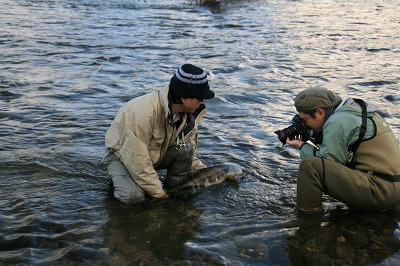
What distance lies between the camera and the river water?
4707 mm

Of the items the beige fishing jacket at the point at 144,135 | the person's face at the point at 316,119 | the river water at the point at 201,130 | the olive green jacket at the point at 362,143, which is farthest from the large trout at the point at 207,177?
the olive green jacket at the point at 362,143

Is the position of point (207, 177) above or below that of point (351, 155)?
below

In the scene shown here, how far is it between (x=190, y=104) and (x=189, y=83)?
0.25m

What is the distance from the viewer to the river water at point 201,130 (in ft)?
15.4

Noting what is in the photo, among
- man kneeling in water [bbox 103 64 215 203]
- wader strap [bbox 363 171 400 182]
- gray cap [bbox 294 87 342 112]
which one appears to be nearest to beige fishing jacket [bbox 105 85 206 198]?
man kneeling in water [bbox 103 64 215 203]

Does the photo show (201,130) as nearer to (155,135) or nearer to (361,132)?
(155,135)

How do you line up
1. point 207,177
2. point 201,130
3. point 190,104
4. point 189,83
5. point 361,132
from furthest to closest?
point 201,130 → point 207,177 → point 190,104 → point 189,83 → point 361,132

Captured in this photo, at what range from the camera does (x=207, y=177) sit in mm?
6016

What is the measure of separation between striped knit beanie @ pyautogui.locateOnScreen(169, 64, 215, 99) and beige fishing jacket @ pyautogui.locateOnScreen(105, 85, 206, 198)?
0.20m

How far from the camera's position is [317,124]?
5031 mm

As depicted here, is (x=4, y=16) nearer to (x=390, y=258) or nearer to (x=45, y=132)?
(x=45, y=132)

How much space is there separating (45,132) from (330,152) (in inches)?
162

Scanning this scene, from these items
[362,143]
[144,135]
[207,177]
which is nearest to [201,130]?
[207,177]

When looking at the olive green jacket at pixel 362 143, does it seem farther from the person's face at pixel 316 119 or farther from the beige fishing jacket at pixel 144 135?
the beige fishing jacket at pixel 144 135
